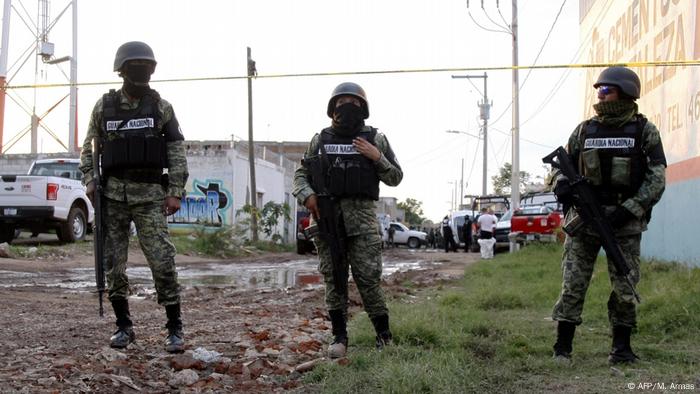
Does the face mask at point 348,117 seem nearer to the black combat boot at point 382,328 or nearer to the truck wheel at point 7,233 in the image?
the black combat boot at point 382,328

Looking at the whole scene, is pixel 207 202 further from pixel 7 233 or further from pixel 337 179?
pixel 337 179

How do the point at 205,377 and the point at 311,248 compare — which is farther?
the point at 311,248

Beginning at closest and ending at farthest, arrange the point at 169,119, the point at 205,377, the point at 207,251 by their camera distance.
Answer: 1. the point at 205,377
2. the point at 169,119
3. the point at 207,251

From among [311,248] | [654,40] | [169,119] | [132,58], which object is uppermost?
[654,40]

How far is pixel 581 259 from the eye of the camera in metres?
4.34

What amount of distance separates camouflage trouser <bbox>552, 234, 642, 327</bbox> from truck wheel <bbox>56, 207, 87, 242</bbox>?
12627 millimetres

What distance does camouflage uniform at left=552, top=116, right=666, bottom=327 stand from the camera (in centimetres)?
417

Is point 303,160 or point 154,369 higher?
point 303,160

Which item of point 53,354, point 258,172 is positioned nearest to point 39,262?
point 53,354

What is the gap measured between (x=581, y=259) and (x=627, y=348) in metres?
0.58

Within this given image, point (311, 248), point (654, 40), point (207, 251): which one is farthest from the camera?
point (311, 248)

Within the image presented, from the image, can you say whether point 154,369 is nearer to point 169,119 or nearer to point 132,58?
point 169,119

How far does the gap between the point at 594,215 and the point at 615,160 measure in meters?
0.38

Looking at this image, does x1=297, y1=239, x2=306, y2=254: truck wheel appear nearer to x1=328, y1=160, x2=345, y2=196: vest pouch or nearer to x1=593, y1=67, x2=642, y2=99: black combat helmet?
x1=328, y1=160, x2=345, y2=196: vest pouch
